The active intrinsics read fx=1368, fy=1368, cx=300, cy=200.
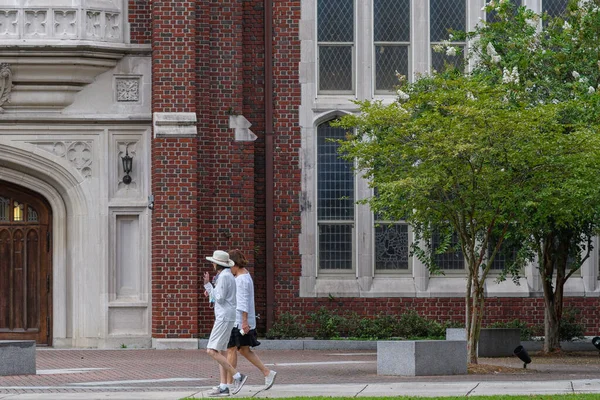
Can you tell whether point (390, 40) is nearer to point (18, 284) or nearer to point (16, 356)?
point (18, 284)

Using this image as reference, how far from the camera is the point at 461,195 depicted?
17.5 metres

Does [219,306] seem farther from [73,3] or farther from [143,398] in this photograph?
[73,3]

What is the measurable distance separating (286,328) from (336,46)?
4958 millimetres

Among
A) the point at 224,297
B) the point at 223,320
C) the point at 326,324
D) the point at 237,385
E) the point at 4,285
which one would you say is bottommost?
the point at 237,385

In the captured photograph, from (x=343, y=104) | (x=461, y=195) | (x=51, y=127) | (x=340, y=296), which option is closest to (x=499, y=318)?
(x=340, y=296)

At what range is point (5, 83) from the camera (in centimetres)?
2223

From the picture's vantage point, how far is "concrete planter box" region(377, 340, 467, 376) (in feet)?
53.8

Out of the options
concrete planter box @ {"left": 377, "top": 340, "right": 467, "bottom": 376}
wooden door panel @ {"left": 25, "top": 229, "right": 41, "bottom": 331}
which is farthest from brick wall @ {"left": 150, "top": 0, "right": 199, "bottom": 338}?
concrete planter box @ {"left": 377, "top": 340, "right": 467, "bottom": 376}

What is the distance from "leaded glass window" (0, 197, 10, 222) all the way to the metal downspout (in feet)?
14.3

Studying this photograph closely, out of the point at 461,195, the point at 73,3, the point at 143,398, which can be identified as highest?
the point at 73,3

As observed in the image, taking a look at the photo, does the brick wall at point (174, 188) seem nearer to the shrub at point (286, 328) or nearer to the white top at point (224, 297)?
the shrub at point (286, 328)

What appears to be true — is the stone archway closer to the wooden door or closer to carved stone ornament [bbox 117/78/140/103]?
the wooden door

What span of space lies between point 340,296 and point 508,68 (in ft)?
19.0

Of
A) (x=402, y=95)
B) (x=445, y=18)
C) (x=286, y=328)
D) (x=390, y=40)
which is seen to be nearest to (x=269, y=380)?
(x=402, y=95)
